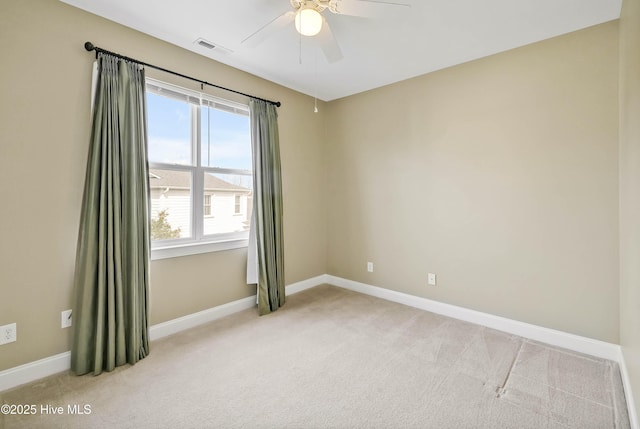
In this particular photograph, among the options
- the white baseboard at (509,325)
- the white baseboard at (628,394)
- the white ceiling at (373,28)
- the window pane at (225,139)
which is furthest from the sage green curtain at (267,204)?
the white baseboard at (628,394)

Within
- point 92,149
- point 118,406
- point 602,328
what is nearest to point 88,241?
point 92,149

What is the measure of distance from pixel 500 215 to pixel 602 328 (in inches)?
43.3

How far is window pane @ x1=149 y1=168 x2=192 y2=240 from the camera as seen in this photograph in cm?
→ 255

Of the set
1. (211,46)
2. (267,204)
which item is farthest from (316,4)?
(267,204)

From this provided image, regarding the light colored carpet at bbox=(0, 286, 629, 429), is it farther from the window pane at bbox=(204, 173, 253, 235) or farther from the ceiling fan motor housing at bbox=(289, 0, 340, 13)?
the ceiling fan motor housing at bbox=(289, 0, 340, 13)

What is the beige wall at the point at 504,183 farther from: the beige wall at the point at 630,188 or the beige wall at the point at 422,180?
the beige wall at the point at 630,188

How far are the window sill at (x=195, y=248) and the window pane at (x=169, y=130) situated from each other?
30.2 inches

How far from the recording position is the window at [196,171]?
2557mm

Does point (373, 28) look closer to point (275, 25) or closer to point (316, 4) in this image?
point (316, 4)

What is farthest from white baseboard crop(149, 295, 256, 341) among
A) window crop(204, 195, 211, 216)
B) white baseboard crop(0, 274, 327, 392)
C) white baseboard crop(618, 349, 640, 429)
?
white baseboard crop(618, 349, 640, 429)

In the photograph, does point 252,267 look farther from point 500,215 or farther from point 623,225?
point 623,225

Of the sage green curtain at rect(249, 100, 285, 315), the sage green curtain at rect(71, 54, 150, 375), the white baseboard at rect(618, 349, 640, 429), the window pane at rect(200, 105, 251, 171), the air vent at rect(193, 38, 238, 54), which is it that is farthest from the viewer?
the sage green curtain at rect(249, 100, 285, 315)

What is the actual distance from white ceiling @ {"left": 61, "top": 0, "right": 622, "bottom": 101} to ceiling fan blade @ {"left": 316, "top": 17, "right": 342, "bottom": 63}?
0.19 m

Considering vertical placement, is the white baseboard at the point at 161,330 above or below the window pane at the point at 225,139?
below
